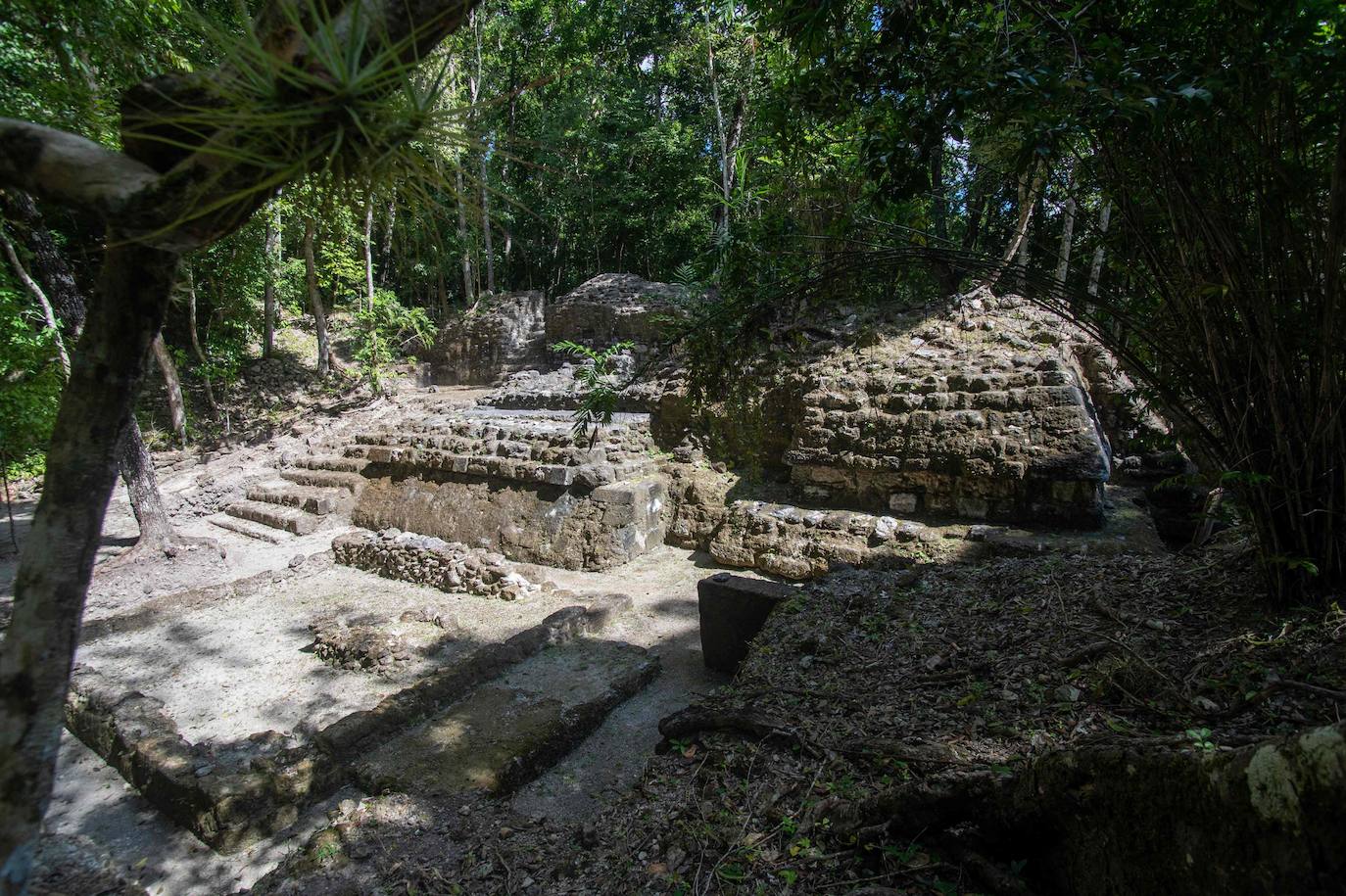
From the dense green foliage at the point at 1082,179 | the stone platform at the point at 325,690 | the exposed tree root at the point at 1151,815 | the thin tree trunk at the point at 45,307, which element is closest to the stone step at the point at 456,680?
the stone platform at the point at 325,690

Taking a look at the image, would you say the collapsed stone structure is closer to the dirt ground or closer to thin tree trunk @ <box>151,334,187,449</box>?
the dirt ground

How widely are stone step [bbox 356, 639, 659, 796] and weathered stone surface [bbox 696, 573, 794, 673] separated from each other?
528mm

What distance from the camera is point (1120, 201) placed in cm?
252

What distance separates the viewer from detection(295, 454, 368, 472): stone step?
10250 mm

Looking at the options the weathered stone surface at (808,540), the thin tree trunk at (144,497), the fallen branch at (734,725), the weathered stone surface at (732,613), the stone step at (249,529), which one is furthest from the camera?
the stone step at (249,529)

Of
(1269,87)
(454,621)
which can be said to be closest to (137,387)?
(1269,87)

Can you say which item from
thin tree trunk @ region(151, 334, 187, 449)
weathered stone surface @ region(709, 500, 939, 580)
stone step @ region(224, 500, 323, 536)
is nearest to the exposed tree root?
weathered stone surface @ region(709, 500, 939, 580)

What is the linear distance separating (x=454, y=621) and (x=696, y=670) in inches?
92.2

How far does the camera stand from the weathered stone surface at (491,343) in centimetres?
1638

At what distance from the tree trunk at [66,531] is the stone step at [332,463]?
9656 millimetres

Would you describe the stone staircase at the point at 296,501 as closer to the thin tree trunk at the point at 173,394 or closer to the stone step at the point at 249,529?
the stone step at the point at 249,529

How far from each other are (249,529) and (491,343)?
8.53 m

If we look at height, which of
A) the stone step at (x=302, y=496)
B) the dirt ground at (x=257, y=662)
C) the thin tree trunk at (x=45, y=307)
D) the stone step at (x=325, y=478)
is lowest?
the dirt ground at (x=257, y=662)

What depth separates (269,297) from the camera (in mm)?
15000
